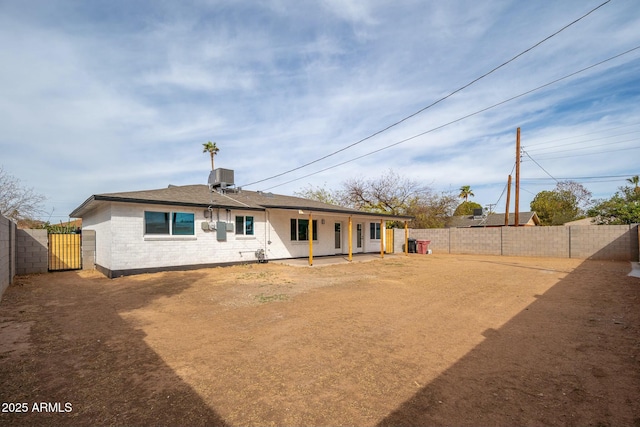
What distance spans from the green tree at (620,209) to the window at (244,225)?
24.1 m

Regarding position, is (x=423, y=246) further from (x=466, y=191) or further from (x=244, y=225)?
(x=466, y=191)

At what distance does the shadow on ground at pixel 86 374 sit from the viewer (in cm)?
259

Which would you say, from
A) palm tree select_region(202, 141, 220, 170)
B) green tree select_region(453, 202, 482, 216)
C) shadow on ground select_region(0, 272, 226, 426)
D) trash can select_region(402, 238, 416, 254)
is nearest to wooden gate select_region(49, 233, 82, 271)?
shadow on ground select_region(0, 272, 226, 426)

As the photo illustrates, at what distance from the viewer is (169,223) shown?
11359 millimetres

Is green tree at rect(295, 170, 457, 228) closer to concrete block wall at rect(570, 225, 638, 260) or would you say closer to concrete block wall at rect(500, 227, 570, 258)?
concrete block wall at rect(500, 227, 570, 258)

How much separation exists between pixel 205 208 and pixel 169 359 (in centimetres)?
902

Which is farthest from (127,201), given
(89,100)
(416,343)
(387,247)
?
(387,247)

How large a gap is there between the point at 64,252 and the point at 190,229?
5.65 metres

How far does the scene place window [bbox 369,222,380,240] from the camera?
20.5 metres

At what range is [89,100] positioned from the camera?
1153 cm

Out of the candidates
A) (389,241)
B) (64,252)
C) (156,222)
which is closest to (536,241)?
(389,241)

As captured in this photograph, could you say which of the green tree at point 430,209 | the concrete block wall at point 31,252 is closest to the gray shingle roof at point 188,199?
the concrete block wall at point 31,252

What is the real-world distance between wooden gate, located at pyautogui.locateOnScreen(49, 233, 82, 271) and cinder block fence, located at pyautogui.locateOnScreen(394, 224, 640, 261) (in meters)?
18.8

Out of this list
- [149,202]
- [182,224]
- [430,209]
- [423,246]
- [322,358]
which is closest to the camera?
[322,358]
